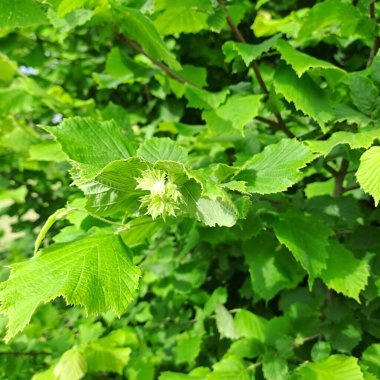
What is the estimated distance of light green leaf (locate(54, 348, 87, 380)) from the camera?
1.36 metres

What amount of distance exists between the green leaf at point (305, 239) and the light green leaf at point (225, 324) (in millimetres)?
521

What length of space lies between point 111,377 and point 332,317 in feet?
3.34

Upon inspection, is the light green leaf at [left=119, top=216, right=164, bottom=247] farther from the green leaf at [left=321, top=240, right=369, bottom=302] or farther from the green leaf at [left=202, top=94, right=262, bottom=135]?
the green leaf at [left=321, top=240, right=369, bottom=302]

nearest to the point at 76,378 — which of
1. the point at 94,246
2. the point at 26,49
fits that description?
the point at 94,246

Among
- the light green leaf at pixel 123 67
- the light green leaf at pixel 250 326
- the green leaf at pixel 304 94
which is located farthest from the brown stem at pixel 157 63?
the light green leaf at pixel 250 326

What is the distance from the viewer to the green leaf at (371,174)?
872mm

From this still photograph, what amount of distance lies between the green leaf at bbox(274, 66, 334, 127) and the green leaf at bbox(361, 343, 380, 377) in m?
0.73

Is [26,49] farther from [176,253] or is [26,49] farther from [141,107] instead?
[176,253]

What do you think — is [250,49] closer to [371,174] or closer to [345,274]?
[371,174]

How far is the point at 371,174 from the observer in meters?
0.88

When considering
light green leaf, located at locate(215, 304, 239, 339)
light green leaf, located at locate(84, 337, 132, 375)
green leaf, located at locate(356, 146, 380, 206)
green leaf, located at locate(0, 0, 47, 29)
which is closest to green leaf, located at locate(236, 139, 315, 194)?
green leaf, located at locate(356, 146, 380, 206)

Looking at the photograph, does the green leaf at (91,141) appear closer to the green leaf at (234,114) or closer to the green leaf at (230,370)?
the green leaf at (234,114)

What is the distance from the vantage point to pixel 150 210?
32.8 inches

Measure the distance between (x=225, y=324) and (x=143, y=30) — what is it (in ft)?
3.62
